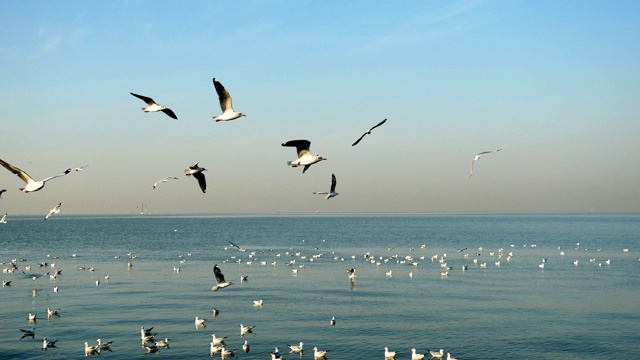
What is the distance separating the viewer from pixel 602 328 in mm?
42656

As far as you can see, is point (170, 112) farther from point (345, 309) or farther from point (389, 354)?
point (345, 309)

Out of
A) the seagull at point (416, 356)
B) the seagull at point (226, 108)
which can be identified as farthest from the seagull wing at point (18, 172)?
the seagull at point (416, 356)

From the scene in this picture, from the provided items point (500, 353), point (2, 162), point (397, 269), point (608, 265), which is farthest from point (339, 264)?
point (2, 162)

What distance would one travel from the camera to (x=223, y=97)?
1834cm

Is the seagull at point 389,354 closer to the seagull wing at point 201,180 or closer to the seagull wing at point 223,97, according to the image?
the seagull wing at point 201,180

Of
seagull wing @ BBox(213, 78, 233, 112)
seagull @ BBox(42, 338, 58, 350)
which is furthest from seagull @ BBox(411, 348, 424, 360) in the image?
seagull wing @ BBox(213, 78, 233, 112)

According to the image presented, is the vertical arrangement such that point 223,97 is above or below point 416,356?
above

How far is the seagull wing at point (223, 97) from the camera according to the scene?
695 inches

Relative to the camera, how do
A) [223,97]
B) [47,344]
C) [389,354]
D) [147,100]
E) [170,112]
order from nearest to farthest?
[223,97]
[170,112]
[147,100]
[389,354]
[47,344]

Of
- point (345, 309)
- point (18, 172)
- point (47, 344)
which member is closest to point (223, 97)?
point (18, 172)

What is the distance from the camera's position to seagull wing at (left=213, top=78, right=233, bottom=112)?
57.9 ft

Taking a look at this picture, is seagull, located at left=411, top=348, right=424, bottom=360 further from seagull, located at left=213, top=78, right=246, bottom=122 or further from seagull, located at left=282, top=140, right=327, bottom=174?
seagull, located at left=213, top=78, right=246, bottom=122

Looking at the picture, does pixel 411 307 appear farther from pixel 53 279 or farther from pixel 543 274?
pixel 53 279

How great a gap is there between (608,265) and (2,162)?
75.8 metres
